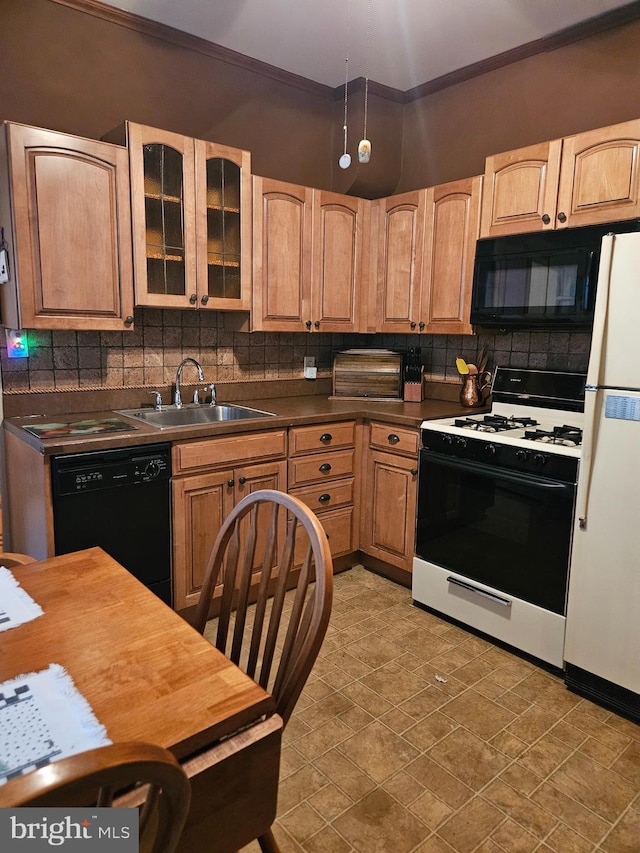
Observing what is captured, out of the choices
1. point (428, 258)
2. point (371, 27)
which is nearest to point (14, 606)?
point (428, 258)

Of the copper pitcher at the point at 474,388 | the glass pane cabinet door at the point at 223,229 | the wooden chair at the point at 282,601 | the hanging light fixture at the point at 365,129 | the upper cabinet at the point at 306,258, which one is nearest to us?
the wooden chair at the point at 282,601

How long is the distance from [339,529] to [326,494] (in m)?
→ 0.24

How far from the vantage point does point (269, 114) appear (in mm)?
3371

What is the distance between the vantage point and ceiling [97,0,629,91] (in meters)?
2.67

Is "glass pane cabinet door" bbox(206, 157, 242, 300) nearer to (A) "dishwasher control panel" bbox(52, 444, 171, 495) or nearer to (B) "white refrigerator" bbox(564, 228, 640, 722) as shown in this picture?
(A) "dishwasher control panel" bbox(52, 444, 171, 495)

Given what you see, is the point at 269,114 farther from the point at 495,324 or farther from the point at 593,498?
the point at 593,498

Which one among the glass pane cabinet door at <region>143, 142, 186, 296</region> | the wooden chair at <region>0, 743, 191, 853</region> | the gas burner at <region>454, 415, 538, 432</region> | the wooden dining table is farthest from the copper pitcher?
the wooden chair at <region>0, 743, 191, 853</region>

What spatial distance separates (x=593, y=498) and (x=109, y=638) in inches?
70.7

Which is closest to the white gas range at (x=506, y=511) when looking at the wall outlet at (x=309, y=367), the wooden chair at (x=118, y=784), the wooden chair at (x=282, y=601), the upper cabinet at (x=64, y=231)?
the wall outlet at (x=309, y=367)

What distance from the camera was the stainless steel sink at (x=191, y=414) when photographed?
9.50 ft

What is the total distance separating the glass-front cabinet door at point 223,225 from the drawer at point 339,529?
1.24 meters

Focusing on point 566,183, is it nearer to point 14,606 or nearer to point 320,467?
point 320,467

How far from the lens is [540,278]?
8.67 feet

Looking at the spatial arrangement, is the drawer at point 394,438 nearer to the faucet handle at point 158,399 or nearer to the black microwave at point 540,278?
the black microwave at point 540,278
